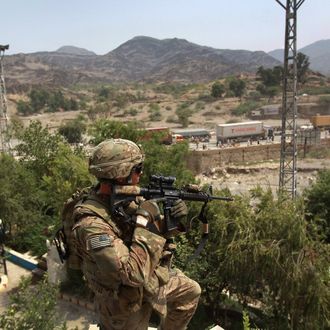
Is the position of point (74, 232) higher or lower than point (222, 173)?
higher

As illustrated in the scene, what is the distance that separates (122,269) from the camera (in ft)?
11.2

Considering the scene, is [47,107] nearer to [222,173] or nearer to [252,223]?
[222,173]

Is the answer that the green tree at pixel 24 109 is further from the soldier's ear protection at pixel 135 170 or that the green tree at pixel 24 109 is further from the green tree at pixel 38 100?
the soldier's ear protection at pixel 135 170

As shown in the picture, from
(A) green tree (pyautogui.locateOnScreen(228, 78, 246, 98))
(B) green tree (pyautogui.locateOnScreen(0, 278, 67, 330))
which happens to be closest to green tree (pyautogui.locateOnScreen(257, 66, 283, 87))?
(A) green tree (pyautogui.locateOnScreen(228, 78, 246, 98))

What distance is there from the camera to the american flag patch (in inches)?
135

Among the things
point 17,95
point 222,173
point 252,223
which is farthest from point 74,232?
point 17,95

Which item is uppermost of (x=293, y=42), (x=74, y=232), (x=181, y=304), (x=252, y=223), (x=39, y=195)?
(x=293, y=42)

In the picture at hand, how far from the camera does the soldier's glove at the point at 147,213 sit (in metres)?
3.67

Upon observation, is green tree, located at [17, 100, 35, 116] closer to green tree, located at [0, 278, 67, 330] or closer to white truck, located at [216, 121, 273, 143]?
white truck, located at [216, 121, 273, 143]

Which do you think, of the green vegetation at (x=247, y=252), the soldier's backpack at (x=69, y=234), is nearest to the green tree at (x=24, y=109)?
the green vegetation at (x=247, y=252)

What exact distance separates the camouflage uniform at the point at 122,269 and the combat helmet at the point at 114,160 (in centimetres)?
28

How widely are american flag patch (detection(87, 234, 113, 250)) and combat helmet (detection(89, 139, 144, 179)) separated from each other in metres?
0.61

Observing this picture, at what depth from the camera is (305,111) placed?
73.0m

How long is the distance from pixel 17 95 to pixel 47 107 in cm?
2238
